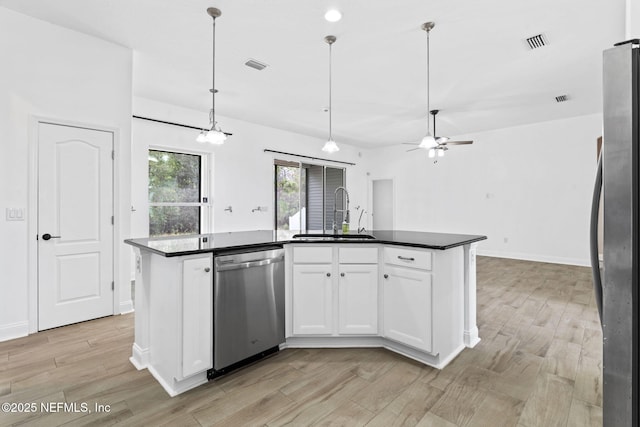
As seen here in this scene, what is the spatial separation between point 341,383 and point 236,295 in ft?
3.03

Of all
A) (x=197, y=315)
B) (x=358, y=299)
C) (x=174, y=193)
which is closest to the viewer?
(x=197, y=315)

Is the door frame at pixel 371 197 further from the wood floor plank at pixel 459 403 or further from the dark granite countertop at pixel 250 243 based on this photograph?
the wood floor plank at pixel 459 403

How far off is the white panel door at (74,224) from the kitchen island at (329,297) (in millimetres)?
1289

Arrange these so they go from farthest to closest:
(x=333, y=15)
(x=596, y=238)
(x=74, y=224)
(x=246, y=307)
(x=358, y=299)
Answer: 1. (x=74, y=224)
2. (x=333, y=15)
3. (x=358, y=299)
4. (x=246, y=307)
5. (x=596, y=238)

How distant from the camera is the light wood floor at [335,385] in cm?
174

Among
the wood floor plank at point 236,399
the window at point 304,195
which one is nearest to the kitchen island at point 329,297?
the wood floor plank at point 236,399

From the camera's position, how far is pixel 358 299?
2.54m

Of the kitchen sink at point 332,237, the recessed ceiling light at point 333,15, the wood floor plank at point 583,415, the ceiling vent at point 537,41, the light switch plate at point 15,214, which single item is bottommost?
the wood floor plank at point 583,415

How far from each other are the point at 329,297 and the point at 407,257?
704mm

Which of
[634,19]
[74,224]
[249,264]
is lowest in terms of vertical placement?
[249,264]

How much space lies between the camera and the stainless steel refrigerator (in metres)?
0.86

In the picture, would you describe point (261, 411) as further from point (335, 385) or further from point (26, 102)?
point (26, 102)

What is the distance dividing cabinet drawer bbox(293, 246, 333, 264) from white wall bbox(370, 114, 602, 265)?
5827 millimetres

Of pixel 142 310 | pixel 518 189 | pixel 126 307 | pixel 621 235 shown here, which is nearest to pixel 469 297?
pixel 621 235
